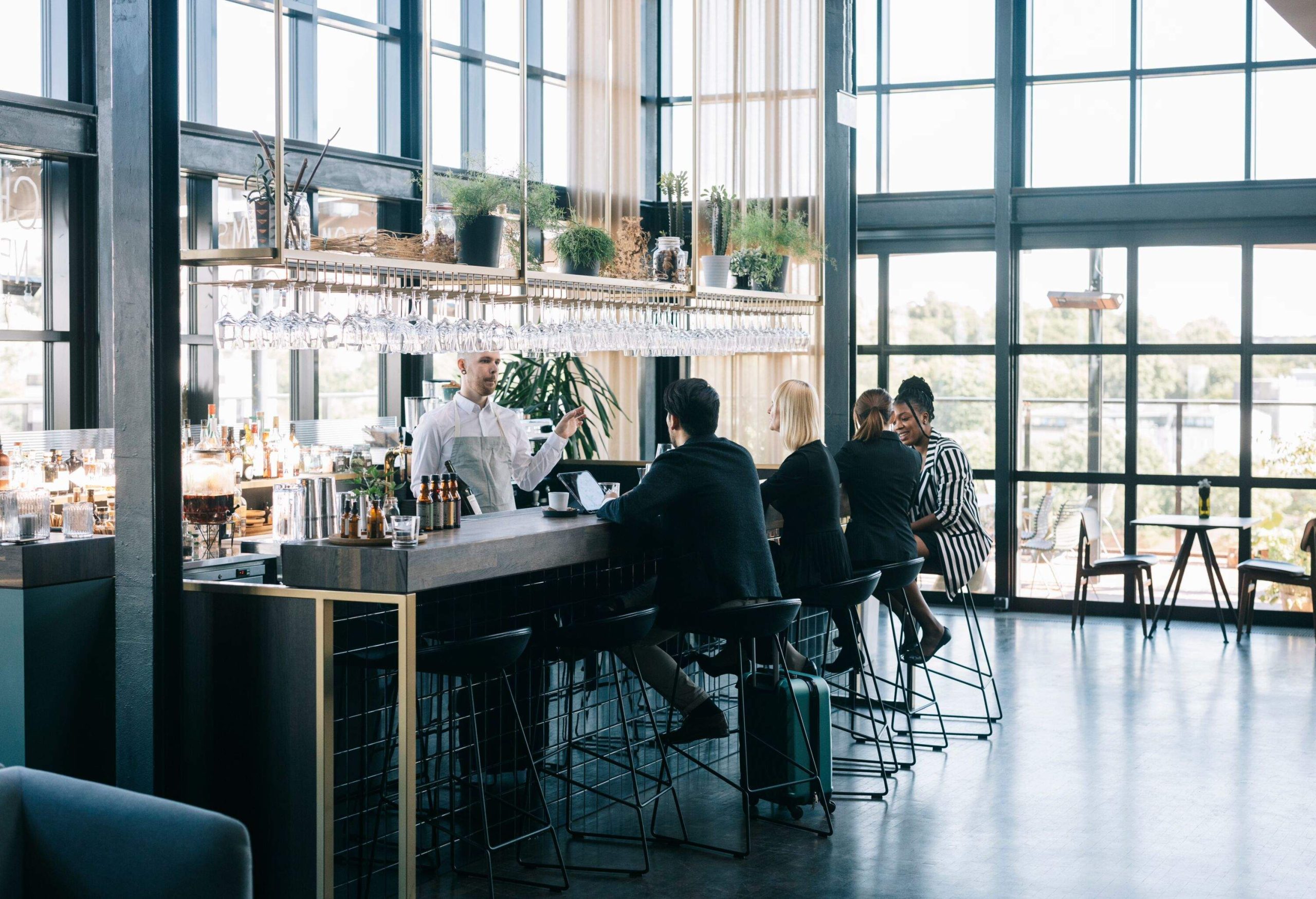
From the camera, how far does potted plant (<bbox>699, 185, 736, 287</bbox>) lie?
729 cm

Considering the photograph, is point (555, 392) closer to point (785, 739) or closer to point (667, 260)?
point (667, 260)

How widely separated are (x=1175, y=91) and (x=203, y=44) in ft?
21.4

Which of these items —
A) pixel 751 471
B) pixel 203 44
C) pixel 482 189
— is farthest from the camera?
pixel 203 44

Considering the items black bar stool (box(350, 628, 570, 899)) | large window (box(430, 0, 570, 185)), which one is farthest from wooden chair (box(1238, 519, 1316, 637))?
black bar stool (box(350, 628, 570, 899))

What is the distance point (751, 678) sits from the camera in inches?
216

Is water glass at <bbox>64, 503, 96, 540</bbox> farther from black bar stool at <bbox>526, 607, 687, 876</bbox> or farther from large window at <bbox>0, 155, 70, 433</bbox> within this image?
large window at <bbox>0, 155, 70, 433</bbox>

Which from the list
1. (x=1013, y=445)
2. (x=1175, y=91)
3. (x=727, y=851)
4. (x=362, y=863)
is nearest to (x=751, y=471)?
(x=727, y=851)

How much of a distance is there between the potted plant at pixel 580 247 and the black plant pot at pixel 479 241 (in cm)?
71

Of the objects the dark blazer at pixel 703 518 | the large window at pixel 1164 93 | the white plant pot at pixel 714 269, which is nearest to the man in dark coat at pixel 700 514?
the dark blazer at pixel 703 518

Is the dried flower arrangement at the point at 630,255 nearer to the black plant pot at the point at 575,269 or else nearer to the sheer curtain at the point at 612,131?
the black plant pot at the point at 575,269

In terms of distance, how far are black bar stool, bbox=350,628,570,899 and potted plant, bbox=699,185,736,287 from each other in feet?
9.41

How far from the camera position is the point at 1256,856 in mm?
4797

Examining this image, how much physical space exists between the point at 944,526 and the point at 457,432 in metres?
2.49

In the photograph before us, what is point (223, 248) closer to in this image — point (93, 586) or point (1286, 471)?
point (93, 586)
